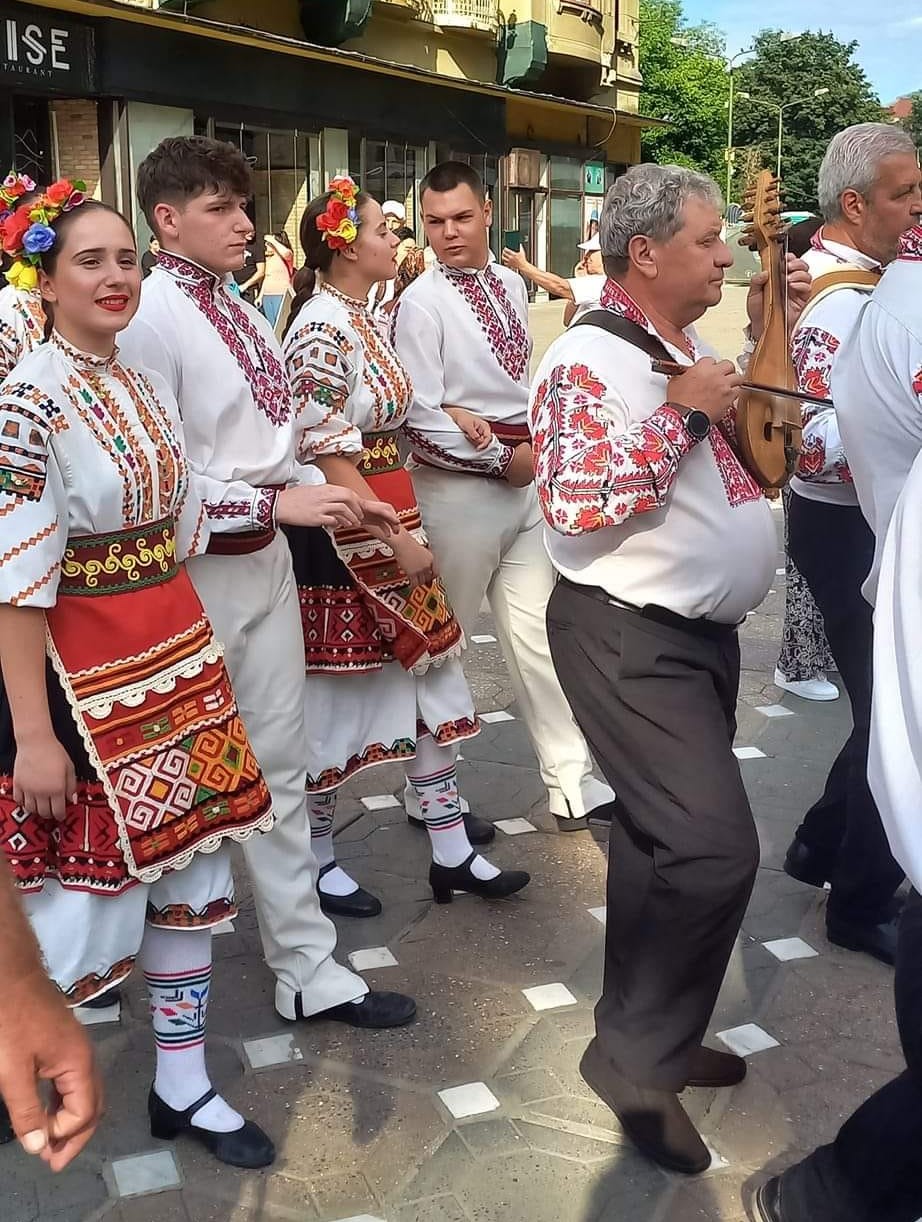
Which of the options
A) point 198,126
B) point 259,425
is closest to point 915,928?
point 259,425

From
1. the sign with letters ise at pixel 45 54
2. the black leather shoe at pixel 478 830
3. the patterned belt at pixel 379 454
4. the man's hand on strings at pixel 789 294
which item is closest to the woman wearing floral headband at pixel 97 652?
the patterned belt at pixel 379 454

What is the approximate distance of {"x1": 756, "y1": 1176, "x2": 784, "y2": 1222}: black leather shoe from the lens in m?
2.39

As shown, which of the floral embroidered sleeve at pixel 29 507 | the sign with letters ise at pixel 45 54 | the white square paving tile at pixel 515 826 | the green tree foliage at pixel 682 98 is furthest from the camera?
the green tree foliage at pixel 682 98

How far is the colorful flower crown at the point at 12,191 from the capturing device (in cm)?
273

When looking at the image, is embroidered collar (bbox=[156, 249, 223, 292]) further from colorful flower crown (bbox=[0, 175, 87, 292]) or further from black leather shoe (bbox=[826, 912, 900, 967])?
black leather shoe (bbox=[826, 912, 900, 967])

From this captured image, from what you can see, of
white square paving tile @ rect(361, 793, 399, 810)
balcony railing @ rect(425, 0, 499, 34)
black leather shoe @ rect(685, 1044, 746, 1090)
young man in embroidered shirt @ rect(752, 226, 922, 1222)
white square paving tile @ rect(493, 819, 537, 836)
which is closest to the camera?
young man in embroidered shirt @ rect(752, 226, 922, 1222)

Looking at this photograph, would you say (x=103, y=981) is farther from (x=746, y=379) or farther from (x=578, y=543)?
(x=746, y=379)

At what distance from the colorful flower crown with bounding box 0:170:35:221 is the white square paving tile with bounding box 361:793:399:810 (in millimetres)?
2296

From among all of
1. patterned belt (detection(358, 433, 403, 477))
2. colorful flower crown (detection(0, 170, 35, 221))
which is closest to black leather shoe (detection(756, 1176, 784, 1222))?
patterned belt (detection(358, 433, 403, 477))

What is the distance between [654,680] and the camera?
268 cm

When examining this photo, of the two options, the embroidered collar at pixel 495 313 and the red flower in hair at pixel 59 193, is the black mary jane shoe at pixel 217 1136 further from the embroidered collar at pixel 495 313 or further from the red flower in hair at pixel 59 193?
the embroidered collar at pixel 495 313

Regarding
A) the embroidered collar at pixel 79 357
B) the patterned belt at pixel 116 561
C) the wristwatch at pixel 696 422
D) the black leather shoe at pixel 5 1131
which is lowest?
the black leather shoe at pixel 5 1131

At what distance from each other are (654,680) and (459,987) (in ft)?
3.65

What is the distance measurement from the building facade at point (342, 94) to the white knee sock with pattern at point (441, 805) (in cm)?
715
